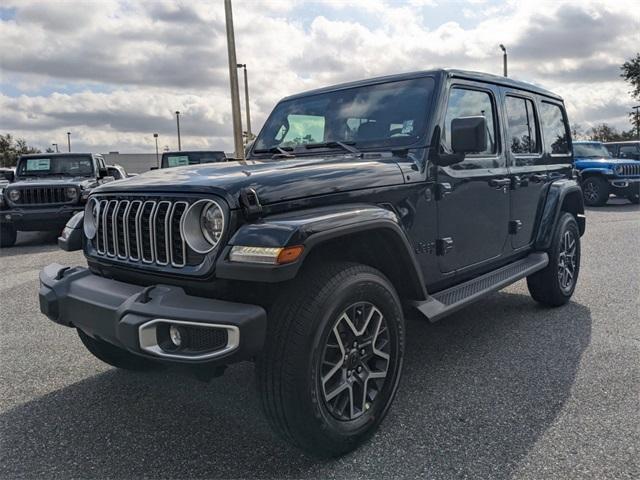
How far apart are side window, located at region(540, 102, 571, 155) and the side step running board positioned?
1.12 metres

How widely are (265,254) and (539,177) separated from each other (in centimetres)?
324

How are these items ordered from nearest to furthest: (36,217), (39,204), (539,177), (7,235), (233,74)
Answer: (539,177) → (36,217) → (39,204) → (7,235) → (233,74)

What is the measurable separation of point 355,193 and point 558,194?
9.03 ft

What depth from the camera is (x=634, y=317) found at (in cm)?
451

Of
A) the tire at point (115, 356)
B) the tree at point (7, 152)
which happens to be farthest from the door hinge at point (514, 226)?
the tree at point (7, 152)

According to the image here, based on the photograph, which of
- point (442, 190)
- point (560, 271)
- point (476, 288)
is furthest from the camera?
point (560, 271)

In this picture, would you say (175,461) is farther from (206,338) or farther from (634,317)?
(634,317)

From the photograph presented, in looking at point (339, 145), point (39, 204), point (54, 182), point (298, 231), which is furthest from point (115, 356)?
Answer: point (54, 182)

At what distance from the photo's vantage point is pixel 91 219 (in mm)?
3045

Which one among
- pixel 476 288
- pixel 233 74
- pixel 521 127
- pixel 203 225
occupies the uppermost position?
pixel 233 74

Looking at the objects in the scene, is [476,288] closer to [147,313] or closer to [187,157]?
[147,313]

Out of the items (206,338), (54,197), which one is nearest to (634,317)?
(206,338)

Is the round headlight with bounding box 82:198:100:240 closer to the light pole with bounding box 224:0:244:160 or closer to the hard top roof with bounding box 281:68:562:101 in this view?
the hard top roof with bounding box 281:68:562:101

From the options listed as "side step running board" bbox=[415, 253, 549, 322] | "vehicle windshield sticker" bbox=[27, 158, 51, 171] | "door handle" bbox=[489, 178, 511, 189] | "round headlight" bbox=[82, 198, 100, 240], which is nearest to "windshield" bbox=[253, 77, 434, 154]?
"door handle" bbox=[489, 178, 511, 189]
